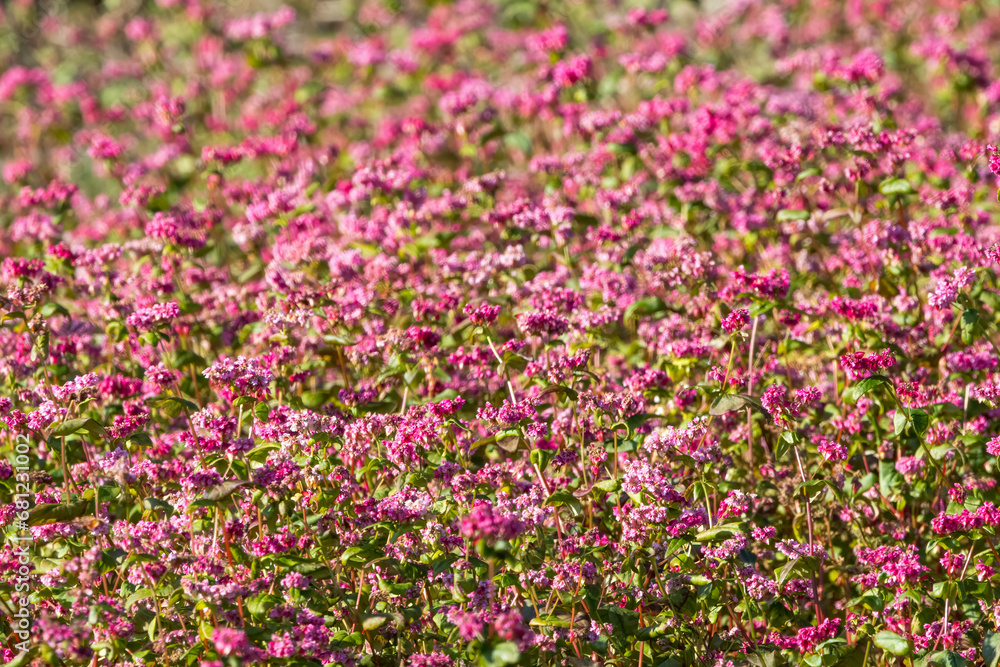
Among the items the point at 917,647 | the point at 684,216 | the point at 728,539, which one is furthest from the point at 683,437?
the point at 684,216

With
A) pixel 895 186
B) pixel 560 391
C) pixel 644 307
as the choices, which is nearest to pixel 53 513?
pixel 560 391

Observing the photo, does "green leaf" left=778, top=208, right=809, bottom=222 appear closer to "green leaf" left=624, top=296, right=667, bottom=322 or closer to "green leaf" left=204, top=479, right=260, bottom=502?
"green leaf" left=624, top=296, right=667, bottom=322

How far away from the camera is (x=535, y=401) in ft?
16.9

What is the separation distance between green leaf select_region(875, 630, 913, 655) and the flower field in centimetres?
1

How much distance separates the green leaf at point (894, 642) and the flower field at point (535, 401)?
13 mm

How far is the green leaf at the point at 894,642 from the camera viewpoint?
4.35 metres

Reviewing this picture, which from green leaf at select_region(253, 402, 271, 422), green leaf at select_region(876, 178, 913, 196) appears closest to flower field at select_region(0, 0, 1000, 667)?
green leaf at select_region(253, 402, 271, 422)

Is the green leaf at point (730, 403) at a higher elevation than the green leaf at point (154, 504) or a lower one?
higher

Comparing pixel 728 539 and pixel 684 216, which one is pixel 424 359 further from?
pixel 684 216

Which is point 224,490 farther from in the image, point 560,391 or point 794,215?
point 794,215

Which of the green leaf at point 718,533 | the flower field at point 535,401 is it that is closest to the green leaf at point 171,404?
the flower field at point 535,401

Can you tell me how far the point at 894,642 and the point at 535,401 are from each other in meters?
2.01

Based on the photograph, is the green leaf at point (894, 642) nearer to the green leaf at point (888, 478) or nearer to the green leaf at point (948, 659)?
the green leaf at point (948, 659)

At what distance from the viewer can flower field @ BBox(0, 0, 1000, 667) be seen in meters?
4.61
